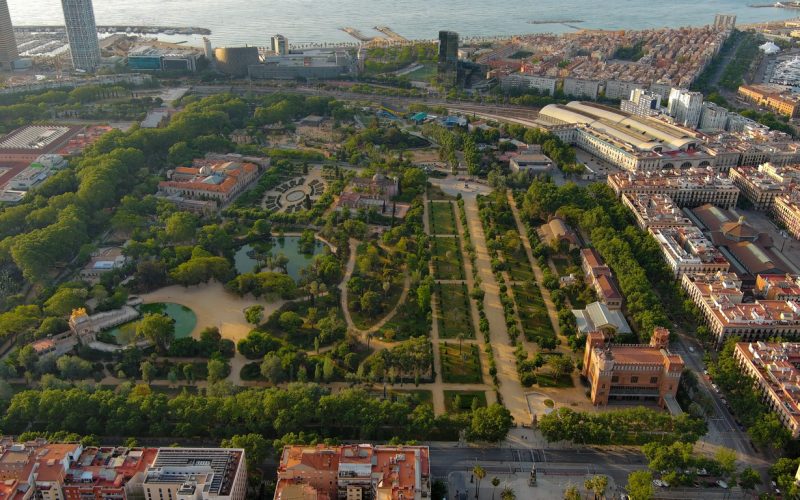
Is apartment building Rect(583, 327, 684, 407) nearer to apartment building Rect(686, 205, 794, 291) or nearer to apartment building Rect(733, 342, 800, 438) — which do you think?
apartment building Rect(733, 342, 800, 438)

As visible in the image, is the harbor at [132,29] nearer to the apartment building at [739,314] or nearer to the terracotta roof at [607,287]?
the terracotta roof at [607,287]

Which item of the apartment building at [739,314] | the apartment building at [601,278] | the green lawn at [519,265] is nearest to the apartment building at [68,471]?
the green lawn at [519,265]

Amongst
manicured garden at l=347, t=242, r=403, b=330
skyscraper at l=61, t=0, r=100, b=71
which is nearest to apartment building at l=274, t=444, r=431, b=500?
manicured garden at l=347, t=242, r=403, b=330

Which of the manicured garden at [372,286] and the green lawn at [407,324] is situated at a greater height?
the manicured garden at [372,286]

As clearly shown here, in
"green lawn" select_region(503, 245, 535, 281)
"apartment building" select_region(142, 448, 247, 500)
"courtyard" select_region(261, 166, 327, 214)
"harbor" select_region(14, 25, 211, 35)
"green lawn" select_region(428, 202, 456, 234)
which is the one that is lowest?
"green lawn" select_region(503, 245, 535, 281)

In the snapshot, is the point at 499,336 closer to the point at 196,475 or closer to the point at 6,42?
the point at 196,475
